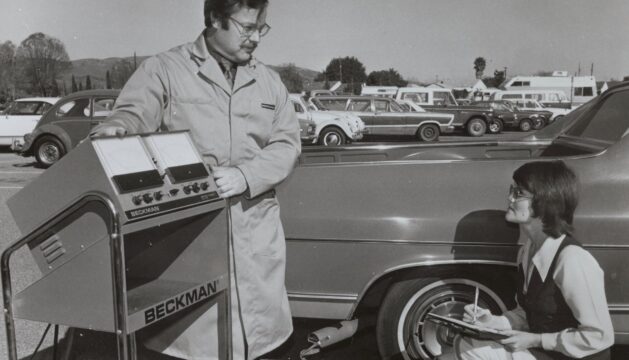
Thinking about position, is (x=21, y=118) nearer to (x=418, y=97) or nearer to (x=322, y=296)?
(x=322, y=296)

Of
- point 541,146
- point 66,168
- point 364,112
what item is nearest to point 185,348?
point 66,168

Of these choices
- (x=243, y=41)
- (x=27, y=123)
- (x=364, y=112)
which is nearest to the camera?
(x=243, y=41)

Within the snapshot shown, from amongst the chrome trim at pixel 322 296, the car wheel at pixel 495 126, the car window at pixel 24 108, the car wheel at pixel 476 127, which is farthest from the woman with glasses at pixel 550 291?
the car wheel at pixel 495 126

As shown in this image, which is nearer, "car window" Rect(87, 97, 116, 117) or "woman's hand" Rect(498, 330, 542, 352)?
"woman's hand" Rect(498, 330, 542, 352)

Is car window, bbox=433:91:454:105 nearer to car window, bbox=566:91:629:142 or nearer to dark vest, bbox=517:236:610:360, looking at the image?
car window, bbox=566:91:629:142

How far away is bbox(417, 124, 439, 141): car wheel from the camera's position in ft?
68.1

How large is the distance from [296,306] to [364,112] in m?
17.6

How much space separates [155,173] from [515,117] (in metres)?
24.5

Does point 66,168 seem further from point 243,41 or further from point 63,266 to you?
point 243,41

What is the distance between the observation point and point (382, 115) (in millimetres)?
20297

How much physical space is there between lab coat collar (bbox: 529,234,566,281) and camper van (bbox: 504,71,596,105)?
38.5 meters

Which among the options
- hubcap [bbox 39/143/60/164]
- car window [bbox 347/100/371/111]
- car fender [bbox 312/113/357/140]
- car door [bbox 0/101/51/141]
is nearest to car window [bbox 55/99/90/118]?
hubcap [bbox 39/143/60/164]

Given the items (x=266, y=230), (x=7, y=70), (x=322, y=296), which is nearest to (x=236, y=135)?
(x=266, y=230)

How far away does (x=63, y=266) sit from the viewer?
2064mm
